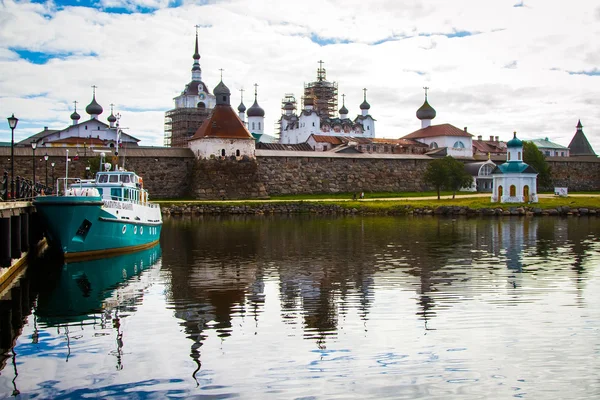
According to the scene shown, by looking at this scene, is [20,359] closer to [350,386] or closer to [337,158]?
[350,386]

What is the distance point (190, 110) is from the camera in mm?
72750

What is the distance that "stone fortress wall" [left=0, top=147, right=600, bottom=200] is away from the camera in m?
44.6

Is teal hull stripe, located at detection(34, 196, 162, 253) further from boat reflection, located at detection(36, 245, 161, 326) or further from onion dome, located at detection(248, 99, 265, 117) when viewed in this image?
onion dome, located at detection(248, 99, 265, 117)

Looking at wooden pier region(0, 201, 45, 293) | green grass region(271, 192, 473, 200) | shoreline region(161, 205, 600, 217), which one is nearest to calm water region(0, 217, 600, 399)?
wooden pier region(0, 201, 45, 293)

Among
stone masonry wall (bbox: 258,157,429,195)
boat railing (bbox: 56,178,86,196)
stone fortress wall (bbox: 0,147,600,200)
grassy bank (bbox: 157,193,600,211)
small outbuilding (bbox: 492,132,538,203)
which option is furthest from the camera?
stone masonry wall (bbox: 258,157,429,195)

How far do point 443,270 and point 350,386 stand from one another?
900 centimetres

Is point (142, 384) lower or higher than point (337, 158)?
lower

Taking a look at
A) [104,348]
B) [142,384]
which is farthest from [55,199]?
[142,384]

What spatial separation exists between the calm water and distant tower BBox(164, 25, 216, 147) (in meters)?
54.3

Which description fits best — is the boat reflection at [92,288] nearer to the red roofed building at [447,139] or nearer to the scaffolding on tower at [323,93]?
the red roofed building at [447,139]

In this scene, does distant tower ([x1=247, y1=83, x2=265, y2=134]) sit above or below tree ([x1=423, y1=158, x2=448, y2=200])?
above

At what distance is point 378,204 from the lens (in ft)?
133

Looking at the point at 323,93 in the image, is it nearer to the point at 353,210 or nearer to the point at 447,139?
the point at 447,139

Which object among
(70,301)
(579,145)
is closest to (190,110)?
(579,145)
